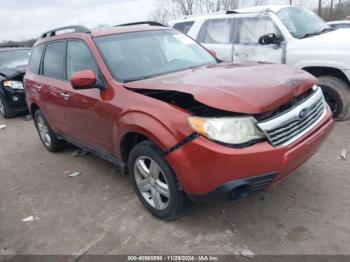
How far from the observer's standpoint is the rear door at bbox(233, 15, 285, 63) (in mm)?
5816

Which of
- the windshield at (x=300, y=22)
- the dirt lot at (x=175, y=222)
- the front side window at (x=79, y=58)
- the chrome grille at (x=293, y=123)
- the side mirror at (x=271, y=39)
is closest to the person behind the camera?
the chrome grille at (x=293, y=123)

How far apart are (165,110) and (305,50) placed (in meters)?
3.57

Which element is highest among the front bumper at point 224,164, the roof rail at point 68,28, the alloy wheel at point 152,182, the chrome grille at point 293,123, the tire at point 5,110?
the roof rail at point 68,28

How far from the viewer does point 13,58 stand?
938cm

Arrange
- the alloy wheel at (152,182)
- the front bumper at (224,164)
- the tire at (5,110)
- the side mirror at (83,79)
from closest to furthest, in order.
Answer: the front bumper at (224,164), the alloy wheel at (152,182), the side mirror at (83,79), the tire at (5,110)

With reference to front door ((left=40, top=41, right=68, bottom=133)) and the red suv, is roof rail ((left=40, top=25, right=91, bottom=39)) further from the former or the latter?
front door ((left=40, top=41, right=68, bottom=133))

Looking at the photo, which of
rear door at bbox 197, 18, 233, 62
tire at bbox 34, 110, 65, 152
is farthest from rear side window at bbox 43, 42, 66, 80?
rear door at bbox 197, 18, 233, 62

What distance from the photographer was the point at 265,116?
2.69 meters

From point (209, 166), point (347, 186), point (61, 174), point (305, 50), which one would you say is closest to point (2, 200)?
point (61, 174)

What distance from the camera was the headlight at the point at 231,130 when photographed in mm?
2564

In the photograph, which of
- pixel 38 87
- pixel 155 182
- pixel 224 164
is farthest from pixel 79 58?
pixel 224 164

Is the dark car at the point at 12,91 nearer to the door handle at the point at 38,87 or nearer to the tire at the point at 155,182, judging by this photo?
the door handle at the point at 38,87

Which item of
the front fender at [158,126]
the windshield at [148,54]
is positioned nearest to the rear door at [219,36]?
the windshield at [148,54]

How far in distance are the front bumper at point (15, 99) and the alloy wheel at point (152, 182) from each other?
5.91 meters
